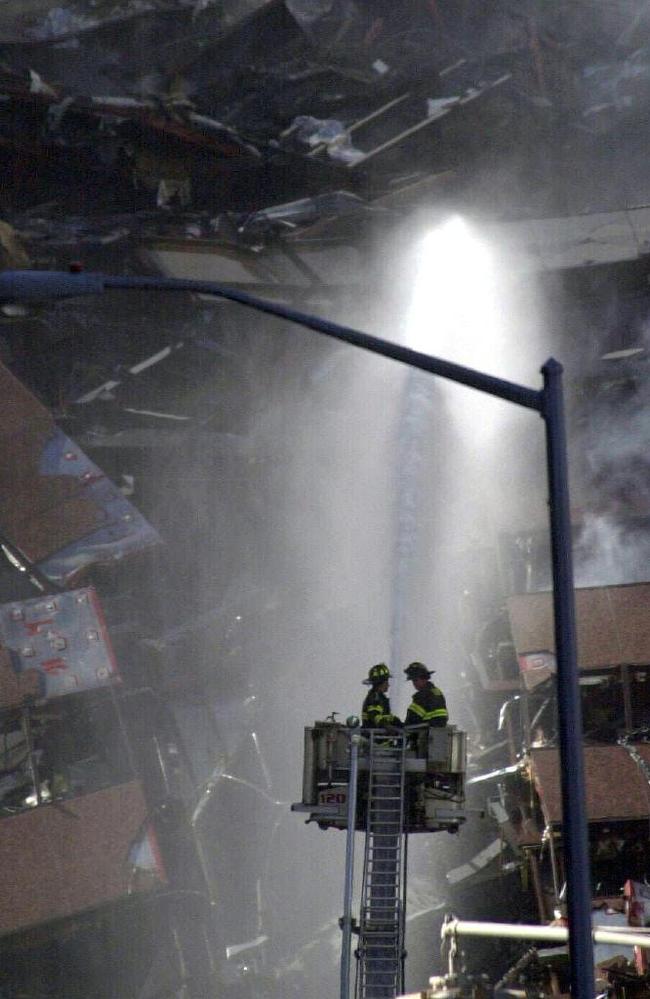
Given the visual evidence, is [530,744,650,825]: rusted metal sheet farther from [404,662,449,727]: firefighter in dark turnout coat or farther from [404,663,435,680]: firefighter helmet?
[404,663,435,680]: firefighter helmet

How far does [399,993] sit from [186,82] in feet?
91.1

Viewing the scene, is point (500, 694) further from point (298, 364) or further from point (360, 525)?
point (298, 364)

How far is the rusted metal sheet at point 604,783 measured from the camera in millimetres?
17281

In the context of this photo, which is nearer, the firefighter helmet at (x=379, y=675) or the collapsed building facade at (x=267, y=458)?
the firefighter helmet at (x=379, y=675)

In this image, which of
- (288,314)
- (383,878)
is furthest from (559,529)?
(383,878)

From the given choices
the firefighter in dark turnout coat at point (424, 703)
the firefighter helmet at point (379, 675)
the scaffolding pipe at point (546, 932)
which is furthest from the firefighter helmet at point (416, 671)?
the scaffolding pipe at point (546, 932)

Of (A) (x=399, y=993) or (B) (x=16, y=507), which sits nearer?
(A) (x=399, y=993)

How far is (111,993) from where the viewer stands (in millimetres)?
18328

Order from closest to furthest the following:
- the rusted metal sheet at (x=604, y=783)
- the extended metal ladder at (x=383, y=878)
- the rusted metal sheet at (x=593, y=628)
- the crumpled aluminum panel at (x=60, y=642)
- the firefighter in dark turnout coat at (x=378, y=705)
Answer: the extended metal ladder at (x=383, y=878), the firefighter in dark turnout coat at (x=378, y=705), the rusted metal sheet at (x=604, y=783), the rusted metal sheet at (x=593, y=628), the crumpled aluminum panel at (x=60, y=642)

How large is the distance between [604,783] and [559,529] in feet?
41.3

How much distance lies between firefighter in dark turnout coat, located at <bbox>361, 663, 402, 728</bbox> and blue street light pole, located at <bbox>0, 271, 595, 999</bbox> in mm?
5853

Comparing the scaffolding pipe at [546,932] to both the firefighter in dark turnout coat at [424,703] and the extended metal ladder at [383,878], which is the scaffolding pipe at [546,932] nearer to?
the extended metal ladder at [383,878]

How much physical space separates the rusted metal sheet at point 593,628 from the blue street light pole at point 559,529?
13822 mm

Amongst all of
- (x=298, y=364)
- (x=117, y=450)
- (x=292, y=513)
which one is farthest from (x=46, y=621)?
(x=298, y=364)
